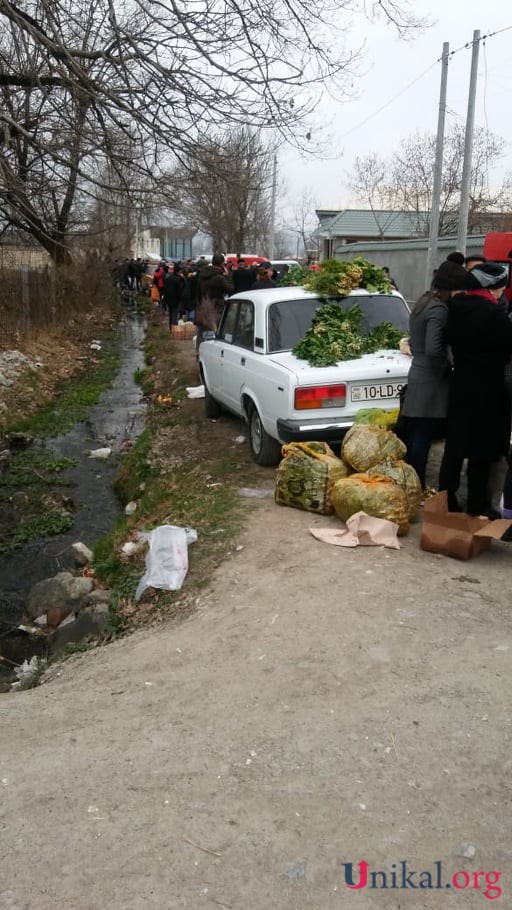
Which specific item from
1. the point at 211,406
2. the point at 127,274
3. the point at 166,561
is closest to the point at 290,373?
the point at 166,561

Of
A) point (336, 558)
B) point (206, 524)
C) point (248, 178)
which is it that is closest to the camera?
point (336, 558)

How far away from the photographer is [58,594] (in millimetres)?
6285

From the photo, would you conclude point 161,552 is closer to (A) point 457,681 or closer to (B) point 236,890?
(A) point 457,681

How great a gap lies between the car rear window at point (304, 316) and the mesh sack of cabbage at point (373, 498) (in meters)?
2.01

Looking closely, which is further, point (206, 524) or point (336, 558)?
point (206, 524)

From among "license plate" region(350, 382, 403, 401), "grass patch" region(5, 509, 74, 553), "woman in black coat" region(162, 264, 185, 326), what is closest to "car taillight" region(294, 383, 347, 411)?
"license plate" region(350, 382, 403, 401)

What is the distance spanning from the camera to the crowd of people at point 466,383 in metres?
5.23

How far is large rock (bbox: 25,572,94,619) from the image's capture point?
6188mm

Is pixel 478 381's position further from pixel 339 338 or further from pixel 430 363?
pixel 339 338

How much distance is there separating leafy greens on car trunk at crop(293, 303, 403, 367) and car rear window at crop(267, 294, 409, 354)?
0.10m

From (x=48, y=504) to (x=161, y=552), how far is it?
348 cm

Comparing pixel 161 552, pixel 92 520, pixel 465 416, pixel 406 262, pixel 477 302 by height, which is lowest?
pixel 92 520

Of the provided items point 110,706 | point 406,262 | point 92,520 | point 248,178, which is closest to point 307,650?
point 110,706

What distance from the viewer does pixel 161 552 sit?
5.49m
